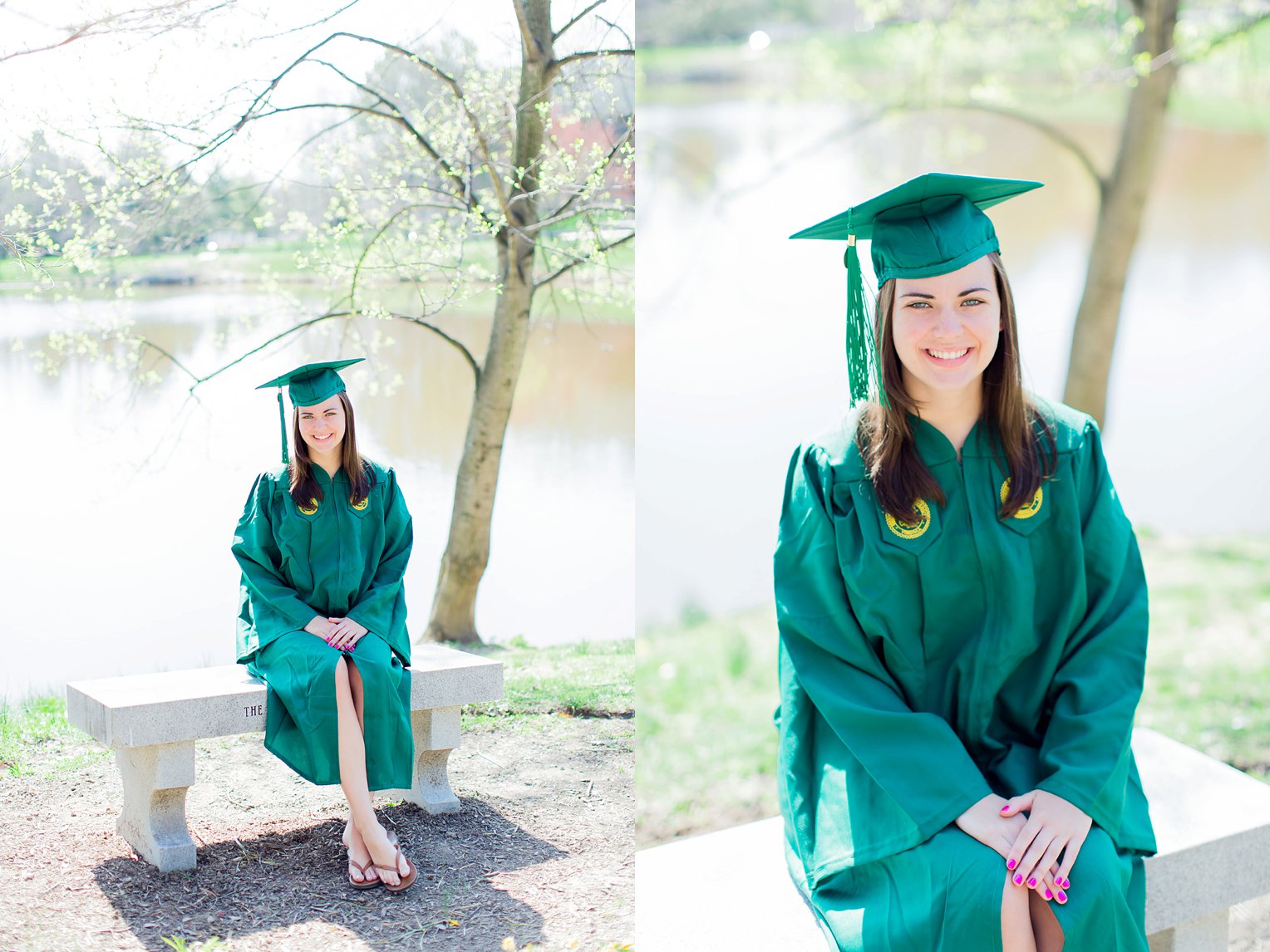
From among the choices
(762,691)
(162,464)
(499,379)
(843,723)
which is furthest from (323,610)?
(762,691)

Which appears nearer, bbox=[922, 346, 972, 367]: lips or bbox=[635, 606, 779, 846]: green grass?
bbox=[922, 346, 972, 367]: lips

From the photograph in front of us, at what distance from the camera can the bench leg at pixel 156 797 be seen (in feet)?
6.88

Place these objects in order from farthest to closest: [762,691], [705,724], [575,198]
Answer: [762,691] → [705,724] → [575,198]

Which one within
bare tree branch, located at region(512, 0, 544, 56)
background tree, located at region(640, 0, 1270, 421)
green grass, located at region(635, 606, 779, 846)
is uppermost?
background tree, located at region(640, 0, 1270, 421)

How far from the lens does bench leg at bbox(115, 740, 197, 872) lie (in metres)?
2.10

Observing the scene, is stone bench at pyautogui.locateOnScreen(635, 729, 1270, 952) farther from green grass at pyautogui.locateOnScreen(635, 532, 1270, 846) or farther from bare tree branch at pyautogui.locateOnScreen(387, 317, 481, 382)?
green grass at pyautogui.locateOnScreen(635, 532, 1270, 846)

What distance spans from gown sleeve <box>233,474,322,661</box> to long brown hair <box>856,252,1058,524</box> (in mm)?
1075

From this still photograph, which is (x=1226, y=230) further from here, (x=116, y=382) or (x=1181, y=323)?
(x=116, y=382)

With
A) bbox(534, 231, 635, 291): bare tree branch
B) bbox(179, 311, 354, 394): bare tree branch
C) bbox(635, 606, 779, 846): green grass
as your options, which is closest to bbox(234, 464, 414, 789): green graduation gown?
bbox(179, 311, 354, 394): bare tree branch

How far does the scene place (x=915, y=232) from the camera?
2070 mm

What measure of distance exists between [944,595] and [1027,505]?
218 millimetres

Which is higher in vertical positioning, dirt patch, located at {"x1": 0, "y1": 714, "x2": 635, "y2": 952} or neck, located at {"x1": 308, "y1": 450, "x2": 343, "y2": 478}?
neck, located at {"x1": 308, "y1": 450, "x2": 343, "y2": 478}

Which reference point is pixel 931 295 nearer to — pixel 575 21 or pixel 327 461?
pixel 575 21

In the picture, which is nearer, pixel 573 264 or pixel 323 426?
pixel 323 426
